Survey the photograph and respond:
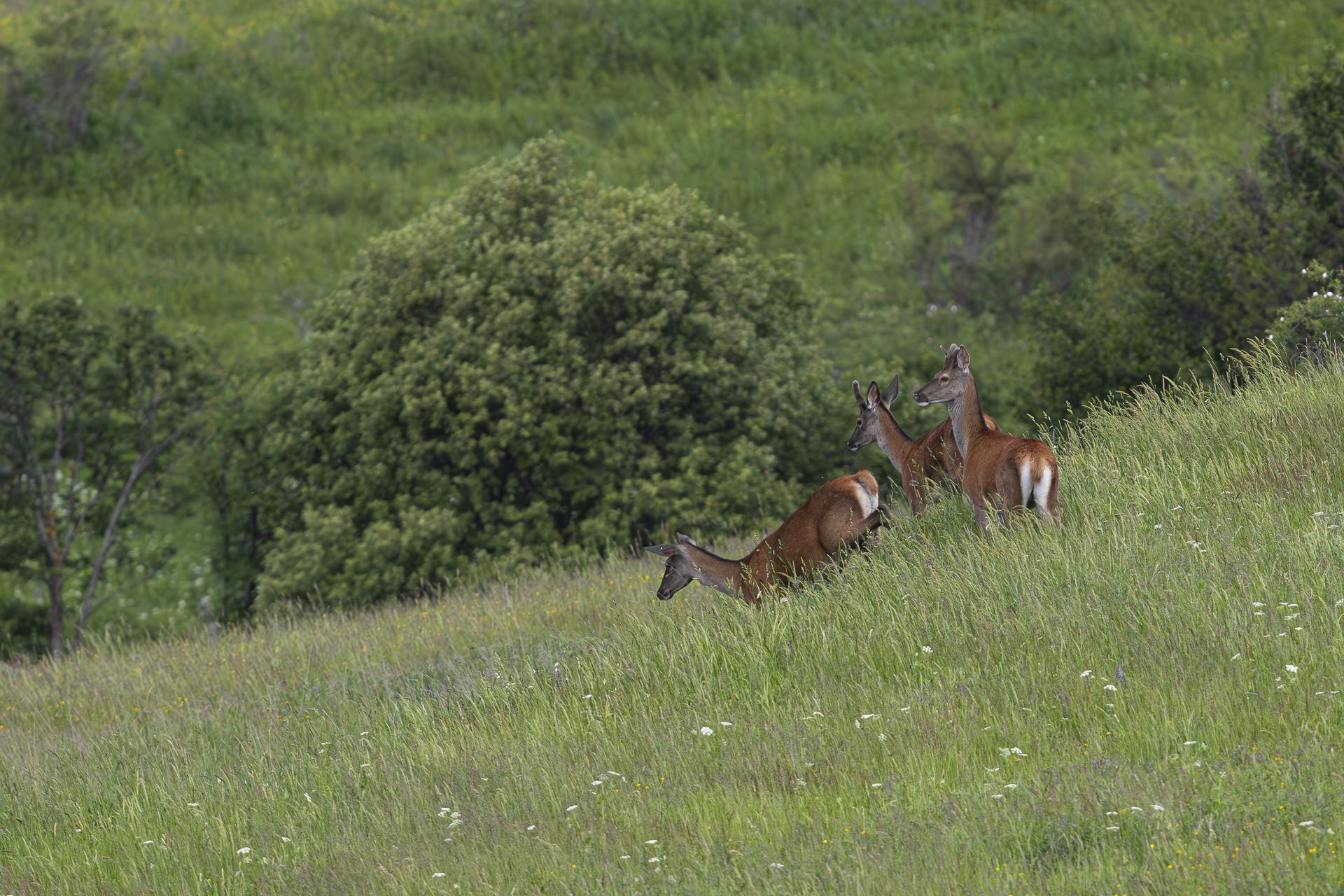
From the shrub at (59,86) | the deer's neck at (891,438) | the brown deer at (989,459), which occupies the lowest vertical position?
the deer's neck at (891,438)

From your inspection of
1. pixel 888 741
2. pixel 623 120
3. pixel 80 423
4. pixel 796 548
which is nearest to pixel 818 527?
pixel 796 548

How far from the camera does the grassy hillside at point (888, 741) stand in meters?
5.51

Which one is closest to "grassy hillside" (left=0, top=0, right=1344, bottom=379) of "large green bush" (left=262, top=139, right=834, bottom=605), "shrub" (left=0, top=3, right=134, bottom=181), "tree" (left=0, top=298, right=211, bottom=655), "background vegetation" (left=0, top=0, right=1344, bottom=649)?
"background vegetation" (left=0, top=0, right=1344, bottom=649)

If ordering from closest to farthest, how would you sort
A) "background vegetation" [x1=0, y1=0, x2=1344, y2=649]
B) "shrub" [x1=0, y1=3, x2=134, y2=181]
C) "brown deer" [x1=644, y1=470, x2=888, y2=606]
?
"brown deer" [x1=644, y1=470, x2=888, y2=606]
"background vegetation" [x1=0, y1=0, x2=1344, y2=649]
"shrub" [x1=0, y1=3, x2=134, y2=181]

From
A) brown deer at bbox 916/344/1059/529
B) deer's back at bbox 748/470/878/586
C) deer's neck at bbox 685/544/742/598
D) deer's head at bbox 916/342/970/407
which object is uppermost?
deer's head at bbox 916/342/970/407

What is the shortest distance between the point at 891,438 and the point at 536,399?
1219 cm

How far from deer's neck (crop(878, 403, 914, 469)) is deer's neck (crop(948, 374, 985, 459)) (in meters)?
1.00

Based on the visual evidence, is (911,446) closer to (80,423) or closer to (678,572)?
(678,572)

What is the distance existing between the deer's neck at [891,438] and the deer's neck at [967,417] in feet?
3.27

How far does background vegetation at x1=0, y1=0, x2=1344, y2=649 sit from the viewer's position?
2798 cm

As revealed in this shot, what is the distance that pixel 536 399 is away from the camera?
2267cm

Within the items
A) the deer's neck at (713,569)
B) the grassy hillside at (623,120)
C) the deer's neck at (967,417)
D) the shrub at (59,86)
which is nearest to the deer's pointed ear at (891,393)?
the deer's neck at (967,417)

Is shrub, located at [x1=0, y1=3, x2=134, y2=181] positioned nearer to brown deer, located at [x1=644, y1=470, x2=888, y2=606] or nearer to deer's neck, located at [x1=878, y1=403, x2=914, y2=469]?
deer's neck, located at [x1=878, y1=403, x2=914, y2=469]

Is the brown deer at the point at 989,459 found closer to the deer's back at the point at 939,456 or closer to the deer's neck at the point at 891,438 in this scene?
the deer's back at the point at 939,456
